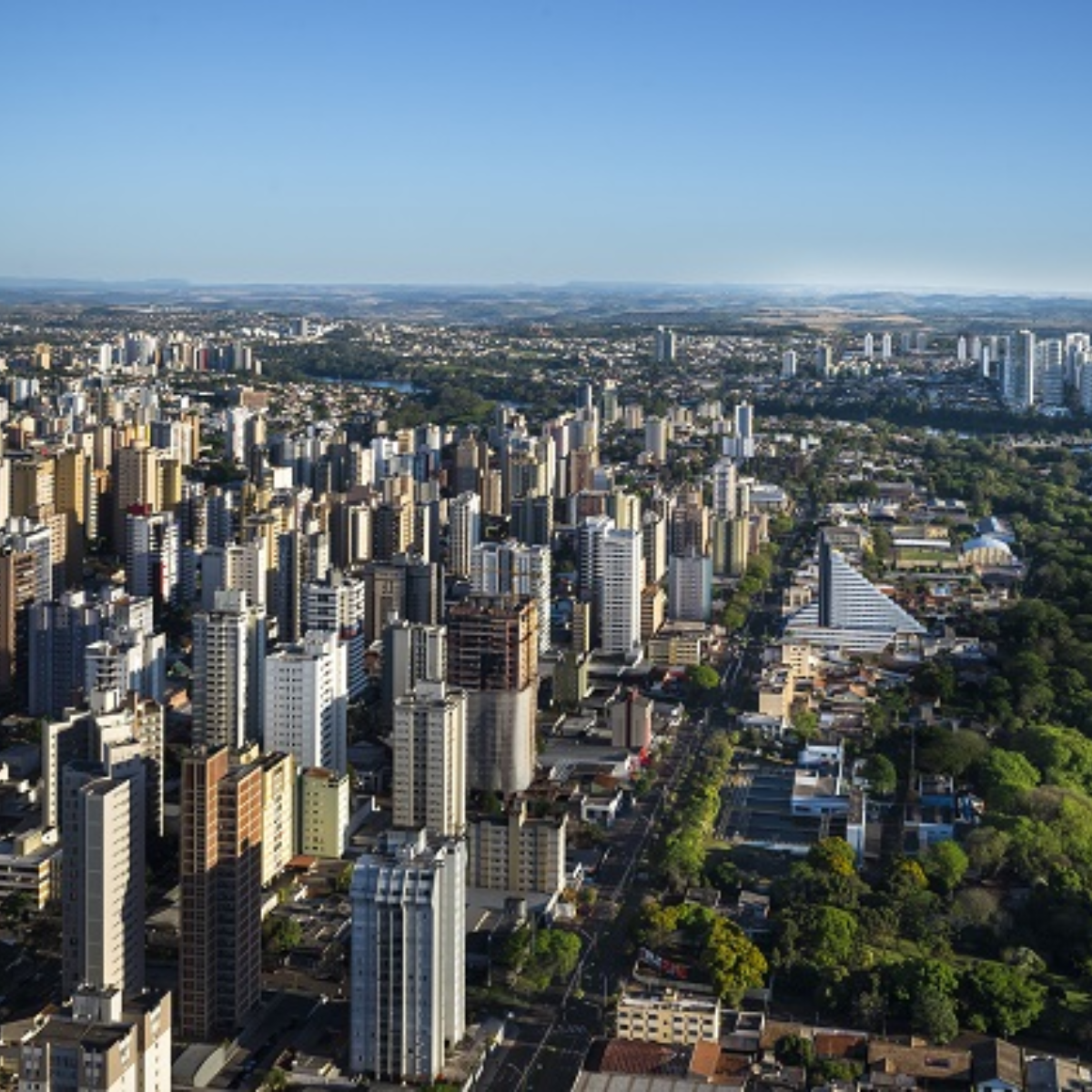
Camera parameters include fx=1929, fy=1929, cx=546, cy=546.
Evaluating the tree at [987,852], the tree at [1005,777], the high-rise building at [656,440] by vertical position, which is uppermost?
the high-rise building at [656,440]

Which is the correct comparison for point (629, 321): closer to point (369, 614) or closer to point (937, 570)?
point (937, 570)

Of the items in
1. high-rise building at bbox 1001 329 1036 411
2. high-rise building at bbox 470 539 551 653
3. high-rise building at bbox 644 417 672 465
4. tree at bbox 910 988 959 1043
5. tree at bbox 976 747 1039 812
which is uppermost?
high-rise building at bbox 1001 329 1036 411

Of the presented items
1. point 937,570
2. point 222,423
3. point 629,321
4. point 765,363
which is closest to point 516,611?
point 937,570

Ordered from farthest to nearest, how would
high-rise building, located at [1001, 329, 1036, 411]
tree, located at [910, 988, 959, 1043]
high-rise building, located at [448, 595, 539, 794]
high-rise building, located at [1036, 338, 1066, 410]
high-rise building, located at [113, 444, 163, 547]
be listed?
1. high-rise building, located at [1036, 338, 1066, 410]
2. high-rise building, located at [1001, 329, 1036, 411]
3. high-rise building, located at [113, 444, 163, 547]
4. high-rise building, located at [448, 595, 539, 794]
5. tree, located at [910, 988, 959, 1043]

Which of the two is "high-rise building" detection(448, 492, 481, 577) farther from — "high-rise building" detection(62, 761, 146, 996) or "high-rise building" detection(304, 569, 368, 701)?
"high-rise building" detection(62, 761, 146, 996)

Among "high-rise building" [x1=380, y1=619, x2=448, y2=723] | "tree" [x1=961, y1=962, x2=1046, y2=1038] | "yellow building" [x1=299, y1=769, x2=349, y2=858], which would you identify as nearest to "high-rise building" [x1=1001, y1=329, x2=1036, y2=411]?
"high-rise building" [x1=380, y1=619, x2=448, y2=723]

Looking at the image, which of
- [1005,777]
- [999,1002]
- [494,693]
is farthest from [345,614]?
[999,1002]

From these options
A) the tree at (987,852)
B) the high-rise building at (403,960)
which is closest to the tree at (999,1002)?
the tree at (987,852)

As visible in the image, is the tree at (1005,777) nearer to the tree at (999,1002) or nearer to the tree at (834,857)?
the tree at (834,857)
